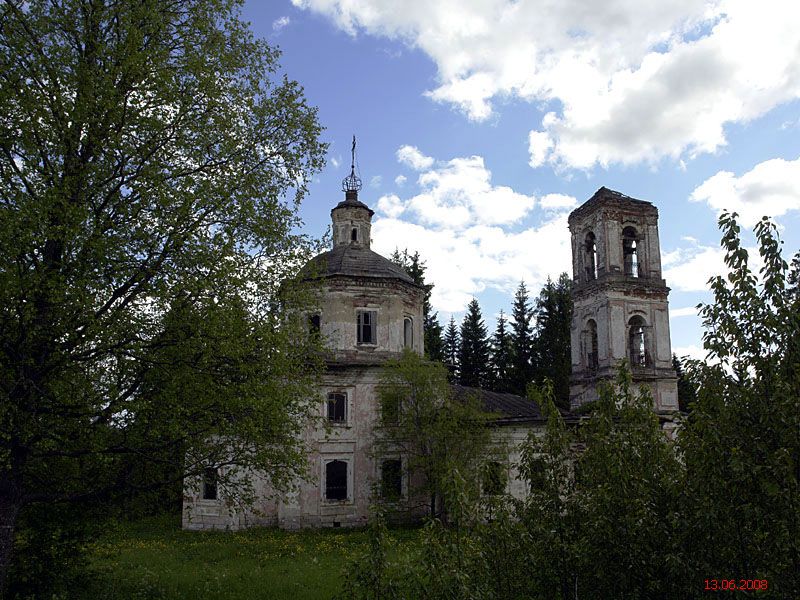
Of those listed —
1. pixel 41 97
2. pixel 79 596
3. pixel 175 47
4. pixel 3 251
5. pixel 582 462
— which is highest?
pixel 175 47

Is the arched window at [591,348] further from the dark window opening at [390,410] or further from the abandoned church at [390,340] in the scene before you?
the dark window opening at [390,410]

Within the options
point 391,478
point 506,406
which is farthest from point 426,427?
point 506,406

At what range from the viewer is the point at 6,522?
9.70 metres

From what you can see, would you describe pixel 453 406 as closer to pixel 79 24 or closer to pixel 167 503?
pixel 167 503

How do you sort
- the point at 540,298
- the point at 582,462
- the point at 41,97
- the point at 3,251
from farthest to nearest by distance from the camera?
1. the point at 540,298
2. the point at 41,97
3. the point at 3,251
4. the point at 582,462

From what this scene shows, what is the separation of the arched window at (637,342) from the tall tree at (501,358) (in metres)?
20.2

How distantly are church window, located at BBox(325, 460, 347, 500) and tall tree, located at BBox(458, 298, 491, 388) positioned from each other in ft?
87.6

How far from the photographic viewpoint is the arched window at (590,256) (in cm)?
3238

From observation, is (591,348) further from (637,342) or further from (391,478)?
(391,478)

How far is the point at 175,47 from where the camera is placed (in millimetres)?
11203

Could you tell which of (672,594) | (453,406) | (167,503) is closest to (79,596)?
(167,503)

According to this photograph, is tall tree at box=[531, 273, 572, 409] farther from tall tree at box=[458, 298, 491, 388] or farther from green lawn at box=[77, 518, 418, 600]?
green lawn at box=[77, 518, 418, 600]

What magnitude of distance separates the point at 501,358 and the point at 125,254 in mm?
45780

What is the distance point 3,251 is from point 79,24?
4.29 metres
